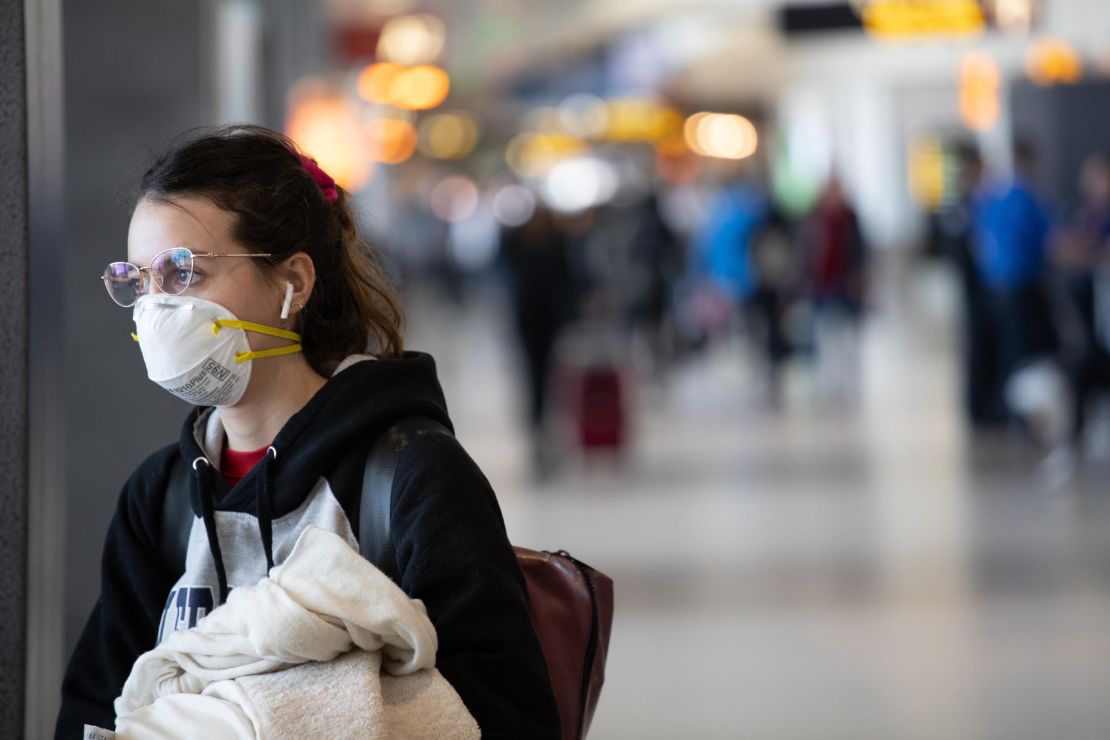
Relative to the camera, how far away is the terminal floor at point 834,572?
498cm

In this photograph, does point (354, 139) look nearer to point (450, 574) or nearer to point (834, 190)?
point (834, 190)

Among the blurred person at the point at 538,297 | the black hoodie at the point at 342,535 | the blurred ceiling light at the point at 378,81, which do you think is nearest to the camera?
the black hoodie at the point at 342,535

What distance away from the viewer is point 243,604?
2016 mm

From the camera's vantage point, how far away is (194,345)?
7.31 ft

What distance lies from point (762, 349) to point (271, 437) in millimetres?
14307

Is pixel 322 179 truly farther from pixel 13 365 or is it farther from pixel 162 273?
pixel 13 365

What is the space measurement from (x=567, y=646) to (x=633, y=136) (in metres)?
33.6

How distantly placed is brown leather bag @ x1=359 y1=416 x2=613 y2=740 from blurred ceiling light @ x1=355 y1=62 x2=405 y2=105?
1698 centimetres

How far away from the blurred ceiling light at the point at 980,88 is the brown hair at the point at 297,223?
60.7 feet

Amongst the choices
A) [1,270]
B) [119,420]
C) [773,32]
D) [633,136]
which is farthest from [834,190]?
[633,136]

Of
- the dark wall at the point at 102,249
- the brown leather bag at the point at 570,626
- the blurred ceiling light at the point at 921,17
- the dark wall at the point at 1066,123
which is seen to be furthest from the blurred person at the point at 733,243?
the brown leather bag at the point at 570,626

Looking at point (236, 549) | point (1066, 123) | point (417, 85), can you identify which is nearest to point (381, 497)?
point (236, 549)

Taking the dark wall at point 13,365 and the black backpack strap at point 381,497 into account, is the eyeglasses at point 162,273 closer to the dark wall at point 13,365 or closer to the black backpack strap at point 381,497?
the black backpack strap at point 381,497

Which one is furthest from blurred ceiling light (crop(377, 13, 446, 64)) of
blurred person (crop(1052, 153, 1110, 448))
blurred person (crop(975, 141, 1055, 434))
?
blurred person (crop(1052, 153, 1110, 448))
